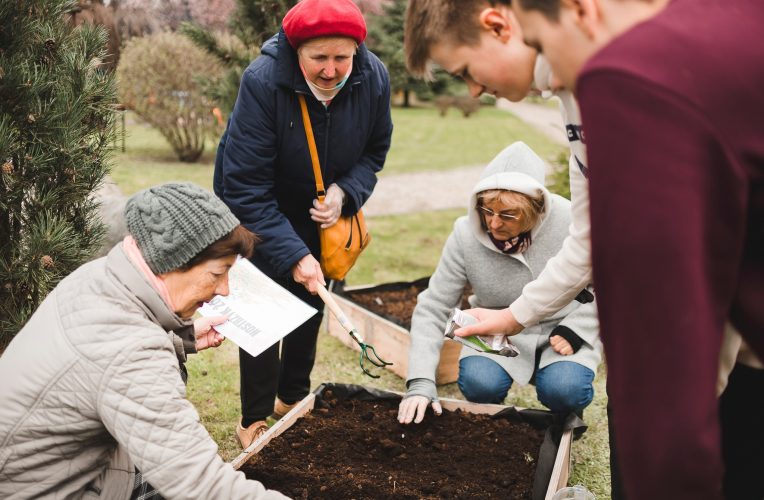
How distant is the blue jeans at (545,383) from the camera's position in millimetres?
2947

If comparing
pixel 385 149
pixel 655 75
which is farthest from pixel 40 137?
pixel 655 75

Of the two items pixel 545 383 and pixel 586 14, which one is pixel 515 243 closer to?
pixel 545 383

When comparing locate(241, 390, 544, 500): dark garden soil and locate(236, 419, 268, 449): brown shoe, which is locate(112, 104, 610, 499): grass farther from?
locate(241, 390, 544, 500): dark garden soil

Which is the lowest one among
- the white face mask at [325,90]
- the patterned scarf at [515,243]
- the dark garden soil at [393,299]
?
the dark garden soil at [393,299]

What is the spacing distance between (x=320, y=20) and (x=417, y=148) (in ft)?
38.8

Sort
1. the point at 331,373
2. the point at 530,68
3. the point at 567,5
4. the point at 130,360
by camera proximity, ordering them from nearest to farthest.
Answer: the point at 567,5 < the point at 530,68 < the point at 130,360 < the point at 331,373

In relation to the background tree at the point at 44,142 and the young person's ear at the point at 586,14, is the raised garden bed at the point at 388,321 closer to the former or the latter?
the background tree at the point at 44,142

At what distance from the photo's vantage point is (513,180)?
2.86m

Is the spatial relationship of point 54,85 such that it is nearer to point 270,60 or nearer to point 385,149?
point 270,60

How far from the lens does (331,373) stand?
4066 millimetres

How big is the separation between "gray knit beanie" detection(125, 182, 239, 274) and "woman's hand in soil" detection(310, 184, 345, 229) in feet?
3.68

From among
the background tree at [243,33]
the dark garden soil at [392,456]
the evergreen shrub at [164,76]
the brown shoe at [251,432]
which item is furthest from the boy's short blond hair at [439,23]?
the evergreen shrub at [164,76]

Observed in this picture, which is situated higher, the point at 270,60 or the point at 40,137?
the point at 270,60

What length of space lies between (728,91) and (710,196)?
0.12 m
